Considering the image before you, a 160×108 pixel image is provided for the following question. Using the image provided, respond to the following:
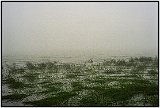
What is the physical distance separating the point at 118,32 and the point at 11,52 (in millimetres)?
1301

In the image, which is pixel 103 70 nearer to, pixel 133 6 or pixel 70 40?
pixel 70 40

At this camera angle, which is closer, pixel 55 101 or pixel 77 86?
pixel 55 101

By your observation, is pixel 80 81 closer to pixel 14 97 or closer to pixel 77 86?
pixel 77 86

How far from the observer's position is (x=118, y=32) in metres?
4.40

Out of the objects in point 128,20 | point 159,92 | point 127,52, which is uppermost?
point 128,20

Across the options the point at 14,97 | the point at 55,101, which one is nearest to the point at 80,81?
the point at 55,101

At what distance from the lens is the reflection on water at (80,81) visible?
418cm

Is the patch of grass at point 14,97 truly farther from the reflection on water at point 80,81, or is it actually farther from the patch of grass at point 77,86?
the patch of grass at point 77,86

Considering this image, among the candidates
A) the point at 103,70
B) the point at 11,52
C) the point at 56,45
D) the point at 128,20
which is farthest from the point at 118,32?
the point at 11,52

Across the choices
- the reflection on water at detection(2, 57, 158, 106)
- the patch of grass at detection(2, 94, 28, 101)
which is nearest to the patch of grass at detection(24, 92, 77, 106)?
the reflection on water at detection(2, 57, 158, 106)

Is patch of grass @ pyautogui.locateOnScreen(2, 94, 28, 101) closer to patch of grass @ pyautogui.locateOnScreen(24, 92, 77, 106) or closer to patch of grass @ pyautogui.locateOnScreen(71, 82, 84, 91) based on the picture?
patch of grass @ pyautogui.locateOnScreen(24, 92, 77, 106)

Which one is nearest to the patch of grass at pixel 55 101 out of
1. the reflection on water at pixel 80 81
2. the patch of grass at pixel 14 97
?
the reflection on water at pixel 80 81

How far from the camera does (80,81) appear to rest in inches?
170

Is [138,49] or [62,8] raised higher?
[62,8]
